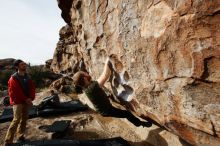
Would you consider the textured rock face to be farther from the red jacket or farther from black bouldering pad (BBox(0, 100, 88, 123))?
black bouldering pad (BBox(0, 100, 88, 123))

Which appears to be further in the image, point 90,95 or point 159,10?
point 90,95

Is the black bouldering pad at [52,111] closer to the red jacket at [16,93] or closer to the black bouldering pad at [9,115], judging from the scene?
the black bouldering pad at [9,115]

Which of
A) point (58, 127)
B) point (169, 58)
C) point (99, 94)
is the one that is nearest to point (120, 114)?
point (99, 94)

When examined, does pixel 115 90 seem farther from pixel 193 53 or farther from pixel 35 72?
pixel 35 72

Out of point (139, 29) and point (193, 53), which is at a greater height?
point (139, 29)

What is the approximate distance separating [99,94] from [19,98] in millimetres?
1675

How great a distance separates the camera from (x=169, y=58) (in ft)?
13.6

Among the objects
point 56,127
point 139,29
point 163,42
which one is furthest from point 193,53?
point 56,127

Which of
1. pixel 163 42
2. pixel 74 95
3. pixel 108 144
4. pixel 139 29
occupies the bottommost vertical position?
pixel 108 144

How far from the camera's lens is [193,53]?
3.73m

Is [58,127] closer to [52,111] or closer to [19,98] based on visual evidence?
[19,98]

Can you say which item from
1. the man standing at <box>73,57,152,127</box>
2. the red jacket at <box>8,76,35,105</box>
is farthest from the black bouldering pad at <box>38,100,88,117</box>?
the man standing at <box>73,57,152,127</box>

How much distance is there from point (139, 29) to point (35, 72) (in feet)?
53.9

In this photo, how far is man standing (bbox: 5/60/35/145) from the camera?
5.84 metres
